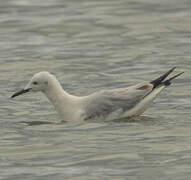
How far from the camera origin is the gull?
51.7ft

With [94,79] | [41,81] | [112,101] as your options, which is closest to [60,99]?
[41,81]

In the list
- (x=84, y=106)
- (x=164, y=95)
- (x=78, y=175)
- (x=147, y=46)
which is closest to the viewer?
(x=78, y=175)

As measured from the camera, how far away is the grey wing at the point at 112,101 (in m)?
Answer: 15.7

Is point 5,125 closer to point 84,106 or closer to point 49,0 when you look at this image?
point 84,106

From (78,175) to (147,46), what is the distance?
1035 centimetres

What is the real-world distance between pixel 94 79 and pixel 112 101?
4013 millimetres

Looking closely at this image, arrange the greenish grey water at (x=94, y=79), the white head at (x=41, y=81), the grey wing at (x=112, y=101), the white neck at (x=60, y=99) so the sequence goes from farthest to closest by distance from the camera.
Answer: the white head at (x=41, y=81) → the white neck at (x=60, y=99) → the grey wing at (x=112, y=101) → the greenish grey water at (x=94, y=79)

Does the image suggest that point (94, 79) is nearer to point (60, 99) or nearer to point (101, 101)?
point (60, 99)

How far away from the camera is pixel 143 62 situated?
69.3ft

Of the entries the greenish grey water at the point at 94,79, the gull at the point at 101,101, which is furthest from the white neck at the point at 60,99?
the greenish grey water at the point at 94,79

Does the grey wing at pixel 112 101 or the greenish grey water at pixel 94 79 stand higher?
the grey wing at pixel 112 101

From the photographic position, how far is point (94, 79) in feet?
65.0

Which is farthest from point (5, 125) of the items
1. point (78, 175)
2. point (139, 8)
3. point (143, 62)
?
point (139, 8)

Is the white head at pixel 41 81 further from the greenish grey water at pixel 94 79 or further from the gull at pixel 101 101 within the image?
the greenish grey water at pixel 94 79
